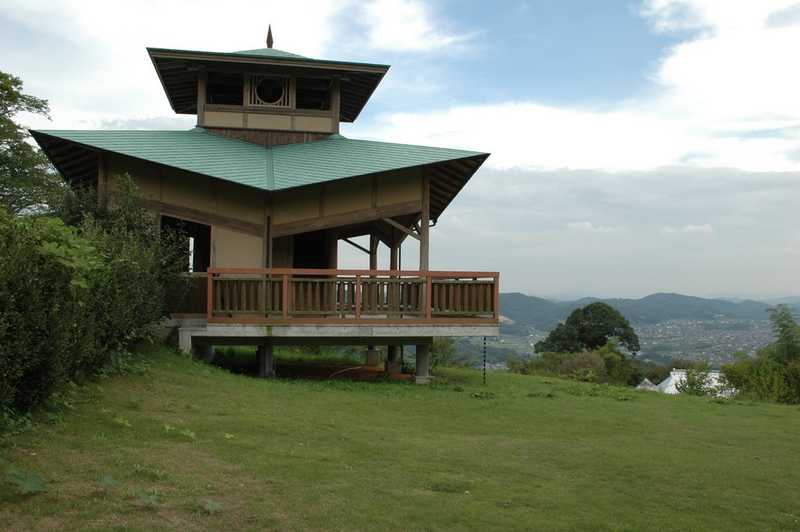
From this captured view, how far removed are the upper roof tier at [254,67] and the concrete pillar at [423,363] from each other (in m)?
7.80

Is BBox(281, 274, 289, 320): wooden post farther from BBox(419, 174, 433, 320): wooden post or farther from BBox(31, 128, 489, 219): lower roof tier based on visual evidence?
BBox(419, 174, 433, 320): wooden post

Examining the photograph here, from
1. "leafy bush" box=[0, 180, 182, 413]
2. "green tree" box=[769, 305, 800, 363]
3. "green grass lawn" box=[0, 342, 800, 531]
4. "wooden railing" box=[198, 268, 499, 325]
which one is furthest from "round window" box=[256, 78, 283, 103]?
"green tree" box=[769, 305, 800, 363]

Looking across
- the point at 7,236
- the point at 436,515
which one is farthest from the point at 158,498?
the point at 7,236

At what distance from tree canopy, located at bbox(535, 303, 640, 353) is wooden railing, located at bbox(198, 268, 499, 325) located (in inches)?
1992

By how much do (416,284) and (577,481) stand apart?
808 cm

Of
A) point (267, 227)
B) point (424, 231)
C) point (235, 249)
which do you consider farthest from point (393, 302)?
point (235, 249)

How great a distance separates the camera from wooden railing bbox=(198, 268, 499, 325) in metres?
14.9

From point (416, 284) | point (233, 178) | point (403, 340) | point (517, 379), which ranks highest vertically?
point (233, 178)

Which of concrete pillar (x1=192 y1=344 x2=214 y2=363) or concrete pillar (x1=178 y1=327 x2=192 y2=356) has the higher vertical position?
concrete pillar (x1=178 y1=327 x2=192 y2=356)

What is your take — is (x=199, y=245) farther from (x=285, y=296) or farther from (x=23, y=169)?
(x=23, y=169)

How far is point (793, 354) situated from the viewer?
29.0 meters

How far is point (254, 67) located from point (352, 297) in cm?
752

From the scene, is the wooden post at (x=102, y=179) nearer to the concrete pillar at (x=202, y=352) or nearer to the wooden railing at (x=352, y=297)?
the wooden railing at (x=352, y=297)

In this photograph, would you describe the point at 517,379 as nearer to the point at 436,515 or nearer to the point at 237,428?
the point at 237,428
